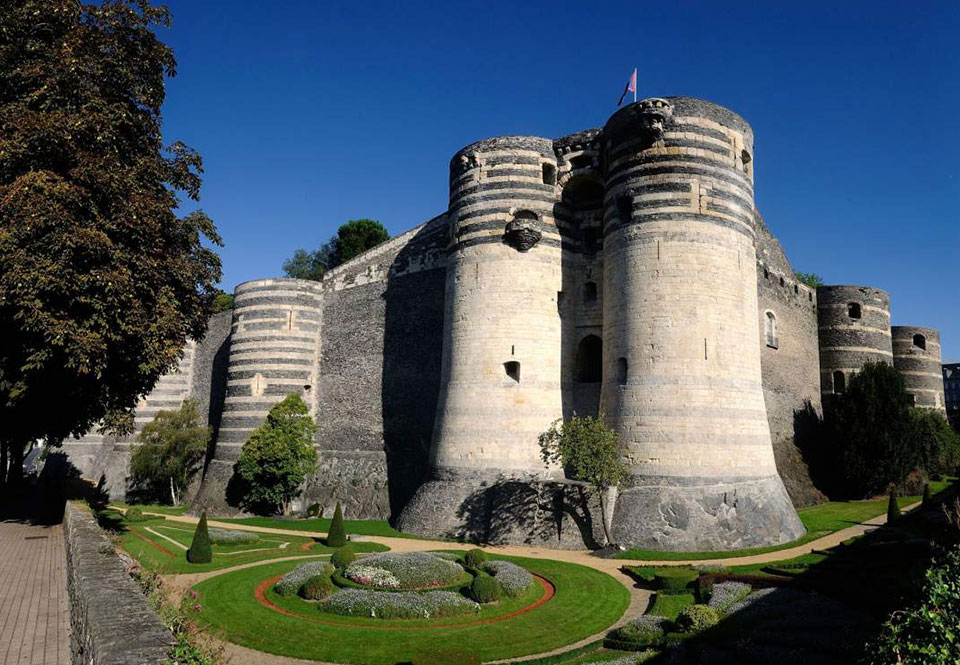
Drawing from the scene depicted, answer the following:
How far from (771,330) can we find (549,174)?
42.6 feet

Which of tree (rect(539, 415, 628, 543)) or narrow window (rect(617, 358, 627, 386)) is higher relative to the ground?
narrow window (rect(617, 358, 627, 386))

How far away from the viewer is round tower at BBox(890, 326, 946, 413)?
133 ft

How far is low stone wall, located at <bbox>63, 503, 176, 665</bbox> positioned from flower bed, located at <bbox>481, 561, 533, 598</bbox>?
896 cm

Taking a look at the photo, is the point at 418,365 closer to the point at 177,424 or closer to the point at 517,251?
the point at 517,251

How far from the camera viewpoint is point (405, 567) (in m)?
17.0

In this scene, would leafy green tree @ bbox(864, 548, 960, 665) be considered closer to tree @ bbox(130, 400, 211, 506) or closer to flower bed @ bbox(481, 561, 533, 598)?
flower bed @ bbox(481, 561, 533, 598)

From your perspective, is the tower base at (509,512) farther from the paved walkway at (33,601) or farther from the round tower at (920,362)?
the round tower at (920,362)

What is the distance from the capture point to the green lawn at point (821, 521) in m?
19.2

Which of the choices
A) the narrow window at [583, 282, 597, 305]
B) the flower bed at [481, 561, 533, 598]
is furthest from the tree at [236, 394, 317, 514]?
the narrow window at [583, 282, 597, 305]

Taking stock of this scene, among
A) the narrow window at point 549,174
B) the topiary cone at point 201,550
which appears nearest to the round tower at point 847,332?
the narrow window at point 549,174

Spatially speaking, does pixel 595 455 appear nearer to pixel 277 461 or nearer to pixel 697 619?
pixel 697 619

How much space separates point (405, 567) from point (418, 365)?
14680 mm

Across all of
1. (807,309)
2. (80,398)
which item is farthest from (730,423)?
(80,398)

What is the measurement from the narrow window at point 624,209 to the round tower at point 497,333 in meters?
3.21
